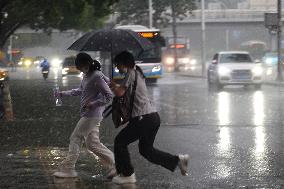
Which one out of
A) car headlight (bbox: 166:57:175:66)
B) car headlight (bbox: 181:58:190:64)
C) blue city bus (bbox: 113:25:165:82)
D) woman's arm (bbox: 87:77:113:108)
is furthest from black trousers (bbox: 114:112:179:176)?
car headlight (bbox: 181:58:190:64)

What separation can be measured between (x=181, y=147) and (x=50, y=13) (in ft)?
86.5

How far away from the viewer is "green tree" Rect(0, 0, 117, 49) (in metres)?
36.1

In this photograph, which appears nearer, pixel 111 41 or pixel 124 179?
pixel 124 179

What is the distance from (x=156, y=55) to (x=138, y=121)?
32264mm

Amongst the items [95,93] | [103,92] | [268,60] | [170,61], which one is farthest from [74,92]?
[170,61]

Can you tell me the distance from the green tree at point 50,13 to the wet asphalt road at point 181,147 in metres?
13.2

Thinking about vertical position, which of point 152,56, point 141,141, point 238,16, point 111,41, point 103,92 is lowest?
point 238,16

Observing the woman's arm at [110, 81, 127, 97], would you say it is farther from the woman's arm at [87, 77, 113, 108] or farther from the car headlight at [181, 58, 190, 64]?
the car headlight at [181, 58, 190, 64]

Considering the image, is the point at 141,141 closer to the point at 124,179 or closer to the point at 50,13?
the point at 124,179

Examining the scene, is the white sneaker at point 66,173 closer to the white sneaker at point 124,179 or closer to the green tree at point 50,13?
the white sneaker at point 124,179

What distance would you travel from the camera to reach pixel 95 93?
9.41m

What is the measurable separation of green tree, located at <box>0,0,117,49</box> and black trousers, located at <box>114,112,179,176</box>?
2356cm

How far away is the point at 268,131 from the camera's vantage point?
15141 mm

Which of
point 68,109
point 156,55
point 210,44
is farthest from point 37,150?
point 210,44
